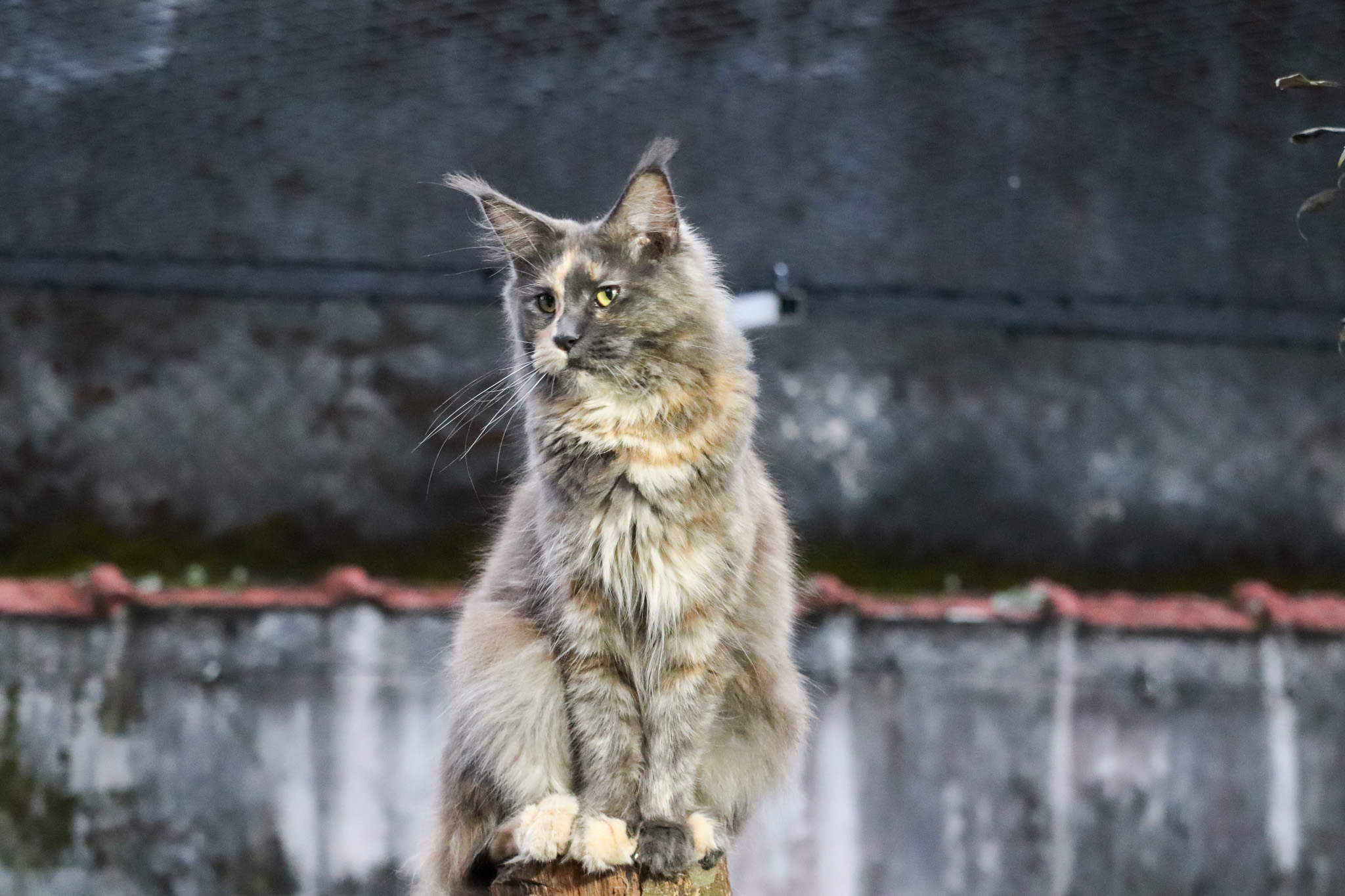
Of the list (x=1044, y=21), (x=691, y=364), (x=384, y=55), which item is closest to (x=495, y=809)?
(x=691, y=364)

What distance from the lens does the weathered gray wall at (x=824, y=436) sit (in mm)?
4430

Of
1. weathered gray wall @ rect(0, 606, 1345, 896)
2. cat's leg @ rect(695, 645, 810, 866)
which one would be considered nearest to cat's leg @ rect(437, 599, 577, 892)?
cat's leg @ rect(695, 645, 810, 866)

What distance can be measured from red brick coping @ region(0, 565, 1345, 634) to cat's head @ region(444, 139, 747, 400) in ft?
5.81

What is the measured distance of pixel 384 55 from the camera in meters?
3.15

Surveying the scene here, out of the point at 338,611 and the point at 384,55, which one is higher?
the point at 384,55

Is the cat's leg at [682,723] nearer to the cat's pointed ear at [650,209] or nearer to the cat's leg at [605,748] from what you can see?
the cat's leg at [605,748]

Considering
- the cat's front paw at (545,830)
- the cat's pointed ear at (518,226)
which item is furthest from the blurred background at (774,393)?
the cat's front paw at (545,830)

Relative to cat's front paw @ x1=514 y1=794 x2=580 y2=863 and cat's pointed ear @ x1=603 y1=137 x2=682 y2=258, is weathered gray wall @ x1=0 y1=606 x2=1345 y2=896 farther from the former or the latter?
cat's pointed ear @ x1=603 y1=137 x2=682 y2=258

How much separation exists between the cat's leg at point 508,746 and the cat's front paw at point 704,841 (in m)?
0.19

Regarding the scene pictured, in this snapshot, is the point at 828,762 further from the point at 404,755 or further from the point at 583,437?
the point at 583,437

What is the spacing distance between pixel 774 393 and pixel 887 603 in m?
0.98

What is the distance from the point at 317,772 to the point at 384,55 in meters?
2.22

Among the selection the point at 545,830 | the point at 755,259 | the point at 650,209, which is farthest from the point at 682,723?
the point at 755,259

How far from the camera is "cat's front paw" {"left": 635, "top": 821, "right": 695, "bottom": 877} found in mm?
1839
